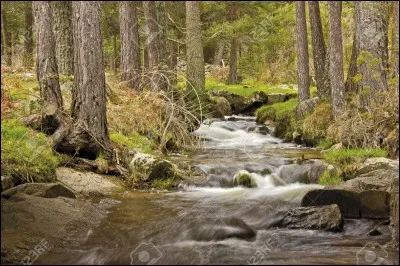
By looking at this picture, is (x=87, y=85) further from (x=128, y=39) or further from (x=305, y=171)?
(x=128, y=39)

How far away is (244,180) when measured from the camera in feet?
31.7

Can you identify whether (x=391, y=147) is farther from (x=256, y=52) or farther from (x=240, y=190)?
(x=256, y=52)

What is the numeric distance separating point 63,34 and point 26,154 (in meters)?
6.62

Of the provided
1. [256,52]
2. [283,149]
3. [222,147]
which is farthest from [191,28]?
[256,52]

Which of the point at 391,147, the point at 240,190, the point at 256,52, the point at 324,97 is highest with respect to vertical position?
the point at 256,52

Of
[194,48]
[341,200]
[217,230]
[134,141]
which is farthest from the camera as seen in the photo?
[194,48]

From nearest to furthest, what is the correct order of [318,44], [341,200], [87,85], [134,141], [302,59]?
[341,200], [87,85], [134,141], [318,44], [302,59]

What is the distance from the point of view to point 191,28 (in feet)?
56.3

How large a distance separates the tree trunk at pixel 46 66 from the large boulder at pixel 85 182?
1158 mm

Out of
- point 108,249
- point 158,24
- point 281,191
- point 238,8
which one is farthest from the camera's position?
point 238,8

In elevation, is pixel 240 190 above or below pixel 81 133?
below

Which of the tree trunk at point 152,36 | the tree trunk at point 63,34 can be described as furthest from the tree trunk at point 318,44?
the tree trunk at point 63,34

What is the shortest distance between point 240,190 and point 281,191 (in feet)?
2.63

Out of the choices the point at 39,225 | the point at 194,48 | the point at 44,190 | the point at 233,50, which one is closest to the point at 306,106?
the point at 194,48
